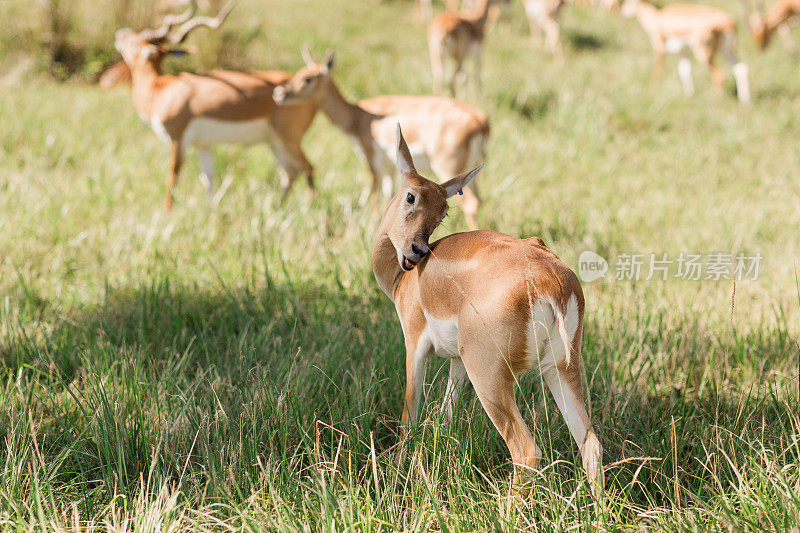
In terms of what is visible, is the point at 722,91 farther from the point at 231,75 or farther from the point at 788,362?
the point at 788,362

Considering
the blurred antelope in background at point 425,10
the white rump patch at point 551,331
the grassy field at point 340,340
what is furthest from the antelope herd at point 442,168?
the blurred antelope in background at point 425,10

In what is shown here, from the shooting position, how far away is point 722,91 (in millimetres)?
9625

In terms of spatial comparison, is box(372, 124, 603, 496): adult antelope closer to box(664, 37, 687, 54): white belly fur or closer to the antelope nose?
the antelope nose

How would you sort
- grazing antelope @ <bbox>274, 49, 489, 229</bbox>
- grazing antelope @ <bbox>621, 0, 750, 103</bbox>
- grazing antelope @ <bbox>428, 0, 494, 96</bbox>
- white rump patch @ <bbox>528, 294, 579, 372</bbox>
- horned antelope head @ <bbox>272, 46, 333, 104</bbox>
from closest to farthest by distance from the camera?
white rump patch @ <bbox>528, 294, 579, 372</bbox>
grazing antelope @ <bbox>274, 49, 489, 229</bbox>
horned antelope head @ <bbox>272, 46, 333, 104</bbox>
grazing antelope @ <bbox>428, 0, 494, 96</bbox>
grazing antelope @ <bbox>621, 0, 750, 103</bbox>

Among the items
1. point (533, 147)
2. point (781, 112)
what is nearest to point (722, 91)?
point (781, 112)

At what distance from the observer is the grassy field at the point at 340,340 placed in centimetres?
214

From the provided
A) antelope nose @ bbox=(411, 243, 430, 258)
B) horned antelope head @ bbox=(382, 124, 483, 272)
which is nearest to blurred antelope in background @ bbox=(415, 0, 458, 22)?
horned antelope head @ bbox=(382, 124, 483, 272)

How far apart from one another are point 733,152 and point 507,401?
243 inches

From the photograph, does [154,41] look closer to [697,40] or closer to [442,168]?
[442,168]

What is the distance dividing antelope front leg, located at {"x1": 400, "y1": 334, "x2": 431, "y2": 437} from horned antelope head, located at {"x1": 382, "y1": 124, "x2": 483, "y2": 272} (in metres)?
0.25

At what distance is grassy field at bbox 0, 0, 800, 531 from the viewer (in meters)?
2.14

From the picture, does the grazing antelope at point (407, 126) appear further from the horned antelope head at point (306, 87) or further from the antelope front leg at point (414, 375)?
the antelope front leg at point (414, 375)

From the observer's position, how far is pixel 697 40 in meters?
10.2

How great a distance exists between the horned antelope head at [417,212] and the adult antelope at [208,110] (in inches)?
136
